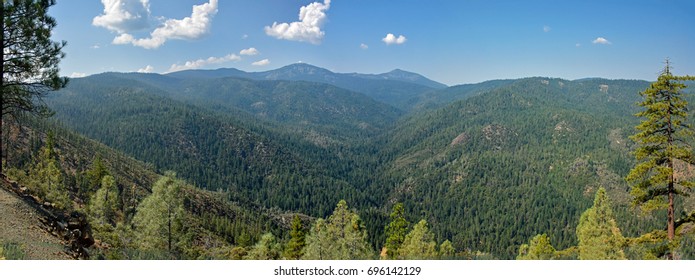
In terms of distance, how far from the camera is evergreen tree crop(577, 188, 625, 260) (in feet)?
44.1

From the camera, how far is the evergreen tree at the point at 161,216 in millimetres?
18781

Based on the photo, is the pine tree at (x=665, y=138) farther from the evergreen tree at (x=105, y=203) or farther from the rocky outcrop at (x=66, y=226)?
the evergreen tree at (x=105, y=203)

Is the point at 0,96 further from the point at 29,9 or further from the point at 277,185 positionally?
the point at 277,185

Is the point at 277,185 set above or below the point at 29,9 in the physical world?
below

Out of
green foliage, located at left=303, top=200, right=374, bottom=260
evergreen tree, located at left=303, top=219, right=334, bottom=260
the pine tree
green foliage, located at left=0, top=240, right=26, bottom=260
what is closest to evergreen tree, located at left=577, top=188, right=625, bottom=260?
the pine tree

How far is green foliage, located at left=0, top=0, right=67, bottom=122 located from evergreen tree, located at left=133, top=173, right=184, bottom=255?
19.8ft

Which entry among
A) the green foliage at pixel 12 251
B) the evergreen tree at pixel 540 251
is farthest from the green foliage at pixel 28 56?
the evergreen tree at pixel 540 251

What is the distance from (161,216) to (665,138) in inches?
845

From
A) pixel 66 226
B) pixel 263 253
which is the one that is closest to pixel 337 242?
pixel 263 253

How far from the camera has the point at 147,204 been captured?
19.0m

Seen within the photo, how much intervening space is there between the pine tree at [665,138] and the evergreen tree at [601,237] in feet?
4.82

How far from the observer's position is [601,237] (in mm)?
14008
